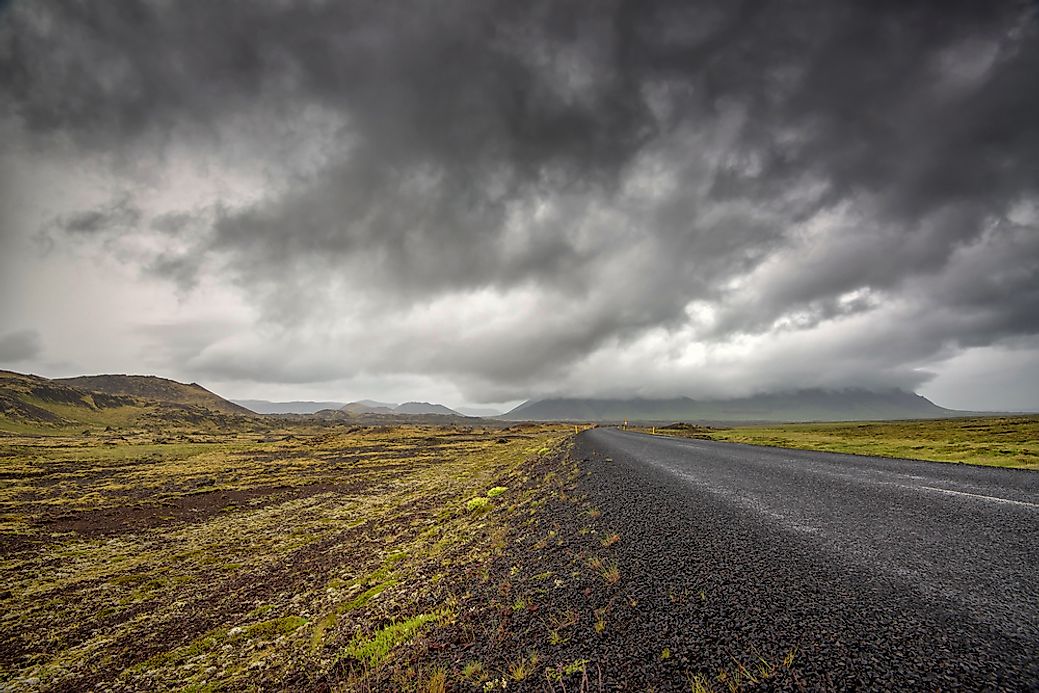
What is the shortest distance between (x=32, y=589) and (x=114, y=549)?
4726mm

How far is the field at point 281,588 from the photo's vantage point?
290 inches

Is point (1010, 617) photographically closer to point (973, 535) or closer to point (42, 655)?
point (973, 535)

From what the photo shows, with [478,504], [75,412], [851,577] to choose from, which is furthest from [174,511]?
[75,412]

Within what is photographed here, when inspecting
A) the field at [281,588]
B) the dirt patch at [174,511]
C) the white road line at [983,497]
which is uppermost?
the white road line at [983,497]

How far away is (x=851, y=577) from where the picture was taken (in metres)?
6.24

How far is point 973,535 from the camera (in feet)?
26.7

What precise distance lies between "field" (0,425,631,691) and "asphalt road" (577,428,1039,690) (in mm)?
1691

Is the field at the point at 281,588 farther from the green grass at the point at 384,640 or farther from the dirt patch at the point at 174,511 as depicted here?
the dirt patch at the point at 174,511

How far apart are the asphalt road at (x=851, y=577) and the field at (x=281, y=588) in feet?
5.55

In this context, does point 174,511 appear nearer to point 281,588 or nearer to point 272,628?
point 281,588

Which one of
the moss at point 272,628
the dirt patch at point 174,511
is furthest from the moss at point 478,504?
the dirt patch at point 174,511

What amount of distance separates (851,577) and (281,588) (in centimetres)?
1542

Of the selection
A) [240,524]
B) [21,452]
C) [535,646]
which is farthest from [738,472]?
[21,452]

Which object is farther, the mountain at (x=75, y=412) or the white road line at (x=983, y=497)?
the mountain at (x=75, y=412)
